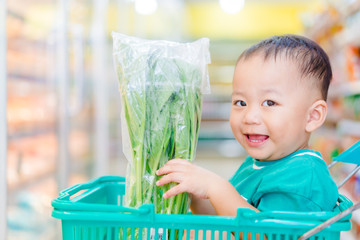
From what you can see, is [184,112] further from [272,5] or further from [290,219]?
[272,5]

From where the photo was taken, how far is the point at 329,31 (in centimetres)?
478

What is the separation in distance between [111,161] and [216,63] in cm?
578

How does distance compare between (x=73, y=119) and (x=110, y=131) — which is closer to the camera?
(x=73, y=119)

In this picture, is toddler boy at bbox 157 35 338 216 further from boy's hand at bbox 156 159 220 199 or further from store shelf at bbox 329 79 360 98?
store shelf at bbox 329 79 360 98

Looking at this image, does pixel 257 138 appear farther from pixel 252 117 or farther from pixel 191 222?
pixel 191 222

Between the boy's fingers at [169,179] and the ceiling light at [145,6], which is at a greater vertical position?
the ceiling light at [145,6]

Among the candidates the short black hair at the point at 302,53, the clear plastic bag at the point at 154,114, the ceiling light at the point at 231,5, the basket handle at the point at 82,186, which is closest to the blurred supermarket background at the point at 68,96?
the basket handle at the point at 82,186

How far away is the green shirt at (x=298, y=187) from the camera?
967 mm

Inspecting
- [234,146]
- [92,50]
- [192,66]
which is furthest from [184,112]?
[234,146]

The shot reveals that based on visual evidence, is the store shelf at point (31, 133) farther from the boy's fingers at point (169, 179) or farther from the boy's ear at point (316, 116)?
the boy's ear at point (316, 116)

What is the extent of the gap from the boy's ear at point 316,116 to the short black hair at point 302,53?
0.13 feet

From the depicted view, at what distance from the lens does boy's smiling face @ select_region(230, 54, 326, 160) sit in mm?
1071

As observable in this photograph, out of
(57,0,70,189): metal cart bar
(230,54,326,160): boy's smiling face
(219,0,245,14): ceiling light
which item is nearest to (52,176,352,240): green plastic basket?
(230,54,326,160): boy's smiling face

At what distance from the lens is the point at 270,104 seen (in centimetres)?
109
